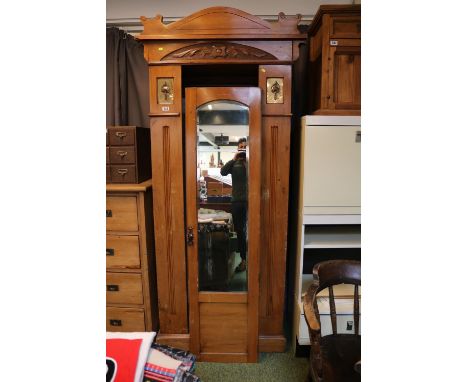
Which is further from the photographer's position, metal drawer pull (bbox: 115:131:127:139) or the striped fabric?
metal drawer pull (bbox: 115:131:127:139)

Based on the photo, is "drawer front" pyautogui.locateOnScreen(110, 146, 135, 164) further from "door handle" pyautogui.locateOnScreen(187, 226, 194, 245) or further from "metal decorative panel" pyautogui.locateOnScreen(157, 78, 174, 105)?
"door handle" pyautogui.locateOnScreen(187, 226, 194, 245)

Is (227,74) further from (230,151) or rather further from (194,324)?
(194,324)

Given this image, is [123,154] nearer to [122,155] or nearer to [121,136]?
[122,155]

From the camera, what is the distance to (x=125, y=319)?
6.54 ft

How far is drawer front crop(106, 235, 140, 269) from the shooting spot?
1914mm

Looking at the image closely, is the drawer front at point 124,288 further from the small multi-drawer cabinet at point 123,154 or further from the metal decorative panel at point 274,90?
the metal decorative panel at point 274,90

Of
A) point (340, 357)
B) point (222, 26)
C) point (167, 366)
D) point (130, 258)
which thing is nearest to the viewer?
point (167, 366)

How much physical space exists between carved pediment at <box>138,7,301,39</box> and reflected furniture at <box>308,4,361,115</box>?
0.19m

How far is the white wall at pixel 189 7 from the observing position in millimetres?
2146

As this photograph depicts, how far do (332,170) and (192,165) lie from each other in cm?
84

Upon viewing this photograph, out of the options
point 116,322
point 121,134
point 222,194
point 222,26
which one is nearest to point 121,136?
point 121,134

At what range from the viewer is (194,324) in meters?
1.90

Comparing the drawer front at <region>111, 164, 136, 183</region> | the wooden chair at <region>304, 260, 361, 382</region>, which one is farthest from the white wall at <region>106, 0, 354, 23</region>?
the wooden chair at <region>304, 260, 361, 382</region>
